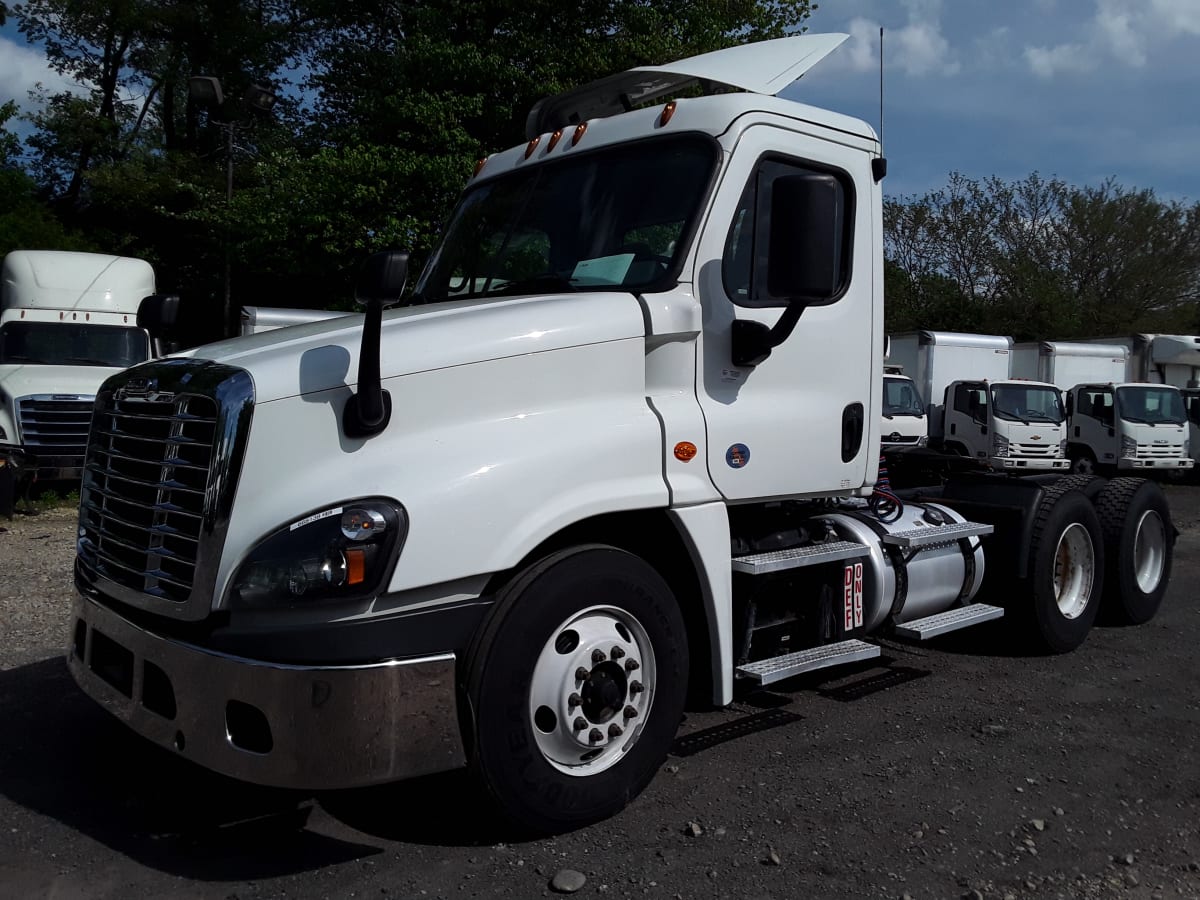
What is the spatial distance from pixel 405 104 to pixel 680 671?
607 inches

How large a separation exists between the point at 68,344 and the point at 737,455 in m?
13.3

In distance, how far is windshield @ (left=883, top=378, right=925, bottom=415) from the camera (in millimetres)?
22125

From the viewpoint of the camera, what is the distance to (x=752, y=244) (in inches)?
174

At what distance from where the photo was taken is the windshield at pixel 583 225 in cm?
430

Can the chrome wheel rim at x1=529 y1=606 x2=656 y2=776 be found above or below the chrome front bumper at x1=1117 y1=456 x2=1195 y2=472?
above

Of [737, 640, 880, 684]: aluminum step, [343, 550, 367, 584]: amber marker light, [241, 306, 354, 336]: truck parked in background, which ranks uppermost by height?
[241, 306, 354, 336]: truck parked in background

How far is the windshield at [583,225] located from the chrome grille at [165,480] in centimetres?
153

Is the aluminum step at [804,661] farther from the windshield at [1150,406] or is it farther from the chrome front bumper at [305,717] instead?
the windshield at [1150,406]

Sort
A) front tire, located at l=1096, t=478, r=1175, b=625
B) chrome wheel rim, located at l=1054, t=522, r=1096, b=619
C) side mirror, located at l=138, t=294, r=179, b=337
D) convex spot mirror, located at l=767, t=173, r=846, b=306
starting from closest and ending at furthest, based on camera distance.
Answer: convex spot mirror, located at l=767, t=173, r=846, b=306
side mirror, located at l=138, t=294, r=179, b=337
chrome wheel rim, located at l=1054, t=522, r=1096, b=619
front tire, located at l=1096, t=478, r=1175, b=625

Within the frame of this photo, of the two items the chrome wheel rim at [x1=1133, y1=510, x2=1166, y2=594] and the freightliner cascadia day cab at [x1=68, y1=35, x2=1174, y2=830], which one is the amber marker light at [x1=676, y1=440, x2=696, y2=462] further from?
the chrome wheel rim at [x1=1133, y1=510, x2=1166, y2=594]

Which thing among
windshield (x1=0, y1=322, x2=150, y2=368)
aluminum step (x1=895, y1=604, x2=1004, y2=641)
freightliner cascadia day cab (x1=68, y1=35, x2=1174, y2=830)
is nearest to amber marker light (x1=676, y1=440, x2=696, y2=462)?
freightliner cascadia day cab (x1=68, y1=35, x2=1174, y2=830)

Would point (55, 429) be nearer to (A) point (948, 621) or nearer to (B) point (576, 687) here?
(A) point (948, 621)

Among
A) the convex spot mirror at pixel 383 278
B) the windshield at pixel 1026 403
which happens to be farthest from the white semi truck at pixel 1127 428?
the convex spot mirror at pixel 383 278

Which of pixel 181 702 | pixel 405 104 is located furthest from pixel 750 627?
pixel 405 104
